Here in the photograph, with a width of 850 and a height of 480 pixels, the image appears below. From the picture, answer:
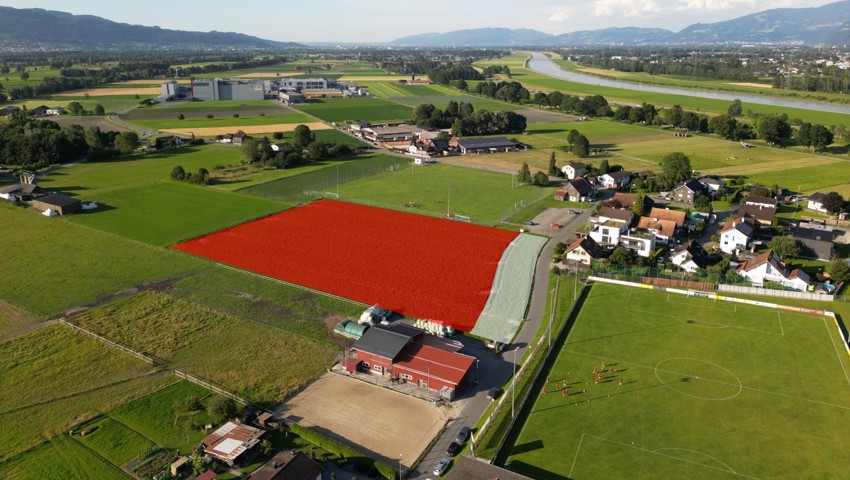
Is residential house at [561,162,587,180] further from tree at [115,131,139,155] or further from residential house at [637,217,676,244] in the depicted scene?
tree at [115,131,139,155]

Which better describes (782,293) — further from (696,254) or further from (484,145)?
(484,145)

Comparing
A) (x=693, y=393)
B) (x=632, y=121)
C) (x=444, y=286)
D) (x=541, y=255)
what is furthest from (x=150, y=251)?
(x=632, y=121)

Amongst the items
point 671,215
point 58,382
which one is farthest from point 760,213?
point 58,382

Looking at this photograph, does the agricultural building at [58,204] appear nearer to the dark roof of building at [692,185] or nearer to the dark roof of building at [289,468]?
the dark roof of building at [289,468]

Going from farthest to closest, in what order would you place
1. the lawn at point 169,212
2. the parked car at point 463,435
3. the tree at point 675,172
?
→ the tree at point 675,172 < the lawn at point 169,212 < the parked car at point 463,435

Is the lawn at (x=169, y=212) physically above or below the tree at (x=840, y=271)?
above

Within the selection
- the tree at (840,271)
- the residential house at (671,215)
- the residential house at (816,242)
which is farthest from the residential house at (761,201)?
the tree at (840,271)

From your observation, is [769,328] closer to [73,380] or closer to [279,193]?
[73,380]
